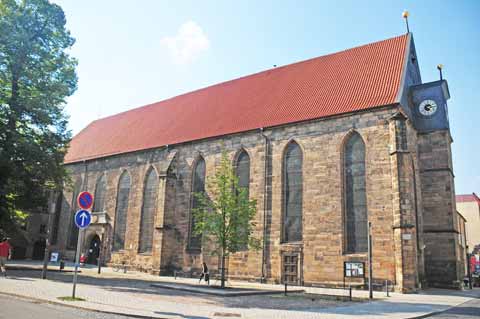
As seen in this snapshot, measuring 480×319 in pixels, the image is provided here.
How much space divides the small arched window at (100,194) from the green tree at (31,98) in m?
11.9

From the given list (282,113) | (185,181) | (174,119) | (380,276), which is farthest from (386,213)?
(174,119)

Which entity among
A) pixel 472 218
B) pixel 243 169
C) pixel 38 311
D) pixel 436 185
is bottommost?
pixel 38 311

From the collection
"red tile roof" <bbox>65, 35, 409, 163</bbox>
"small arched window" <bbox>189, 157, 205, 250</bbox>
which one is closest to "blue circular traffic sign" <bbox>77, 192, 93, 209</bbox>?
"red tile roof" <bbox>65, 35, 409, 163</bbox>

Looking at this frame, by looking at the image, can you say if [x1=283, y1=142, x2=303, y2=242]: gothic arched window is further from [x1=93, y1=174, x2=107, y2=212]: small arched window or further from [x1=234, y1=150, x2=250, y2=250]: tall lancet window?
[x1=93, y1=174, x2=107, y2=212]: small arched window

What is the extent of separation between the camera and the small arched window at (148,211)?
29.9 m

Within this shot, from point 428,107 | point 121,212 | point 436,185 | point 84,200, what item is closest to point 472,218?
point 436,185

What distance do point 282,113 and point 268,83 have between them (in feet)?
18.5

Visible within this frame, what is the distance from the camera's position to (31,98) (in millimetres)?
20641

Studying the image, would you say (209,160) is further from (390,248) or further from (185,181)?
(390,248)

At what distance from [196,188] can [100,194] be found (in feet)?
36.2

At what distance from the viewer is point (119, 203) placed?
32.8 meters

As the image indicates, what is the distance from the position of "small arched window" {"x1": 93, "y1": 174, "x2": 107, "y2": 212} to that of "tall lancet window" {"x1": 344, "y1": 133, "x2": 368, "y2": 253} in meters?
21.2

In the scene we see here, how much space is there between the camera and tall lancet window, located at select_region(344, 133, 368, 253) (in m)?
20.8

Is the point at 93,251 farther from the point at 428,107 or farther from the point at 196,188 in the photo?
the point at 428,107
